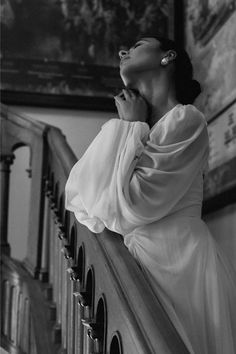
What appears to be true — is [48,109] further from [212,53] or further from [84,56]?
[212,53]

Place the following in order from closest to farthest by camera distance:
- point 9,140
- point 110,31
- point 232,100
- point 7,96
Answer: point 9,140 → point 232,100 → point 7,96 → point 110,31

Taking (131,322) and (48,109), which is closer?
(131,322)

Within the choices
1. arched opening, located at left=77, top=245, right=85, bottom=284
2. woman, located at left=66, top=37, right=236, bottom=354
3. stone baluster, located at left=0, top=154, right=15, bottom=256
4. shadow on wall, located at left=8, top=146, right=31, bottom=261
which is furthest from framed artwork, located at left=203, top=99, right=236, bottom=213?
woman, located at left=66, top=37, right=236, bottom=354

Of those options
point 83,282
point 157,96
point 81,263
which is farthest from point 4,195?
point 157,96

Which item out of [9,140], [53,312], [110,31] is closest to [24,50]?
[110,31]

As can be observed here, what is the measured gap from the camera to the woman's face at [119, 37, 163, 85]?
7.37ft

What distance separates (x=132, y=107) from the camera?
2184 millimetres

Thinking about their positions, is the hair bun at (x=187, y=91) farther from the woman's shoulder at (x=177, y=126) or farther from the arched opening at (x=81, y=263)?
the arched opening at (x=81, y=263)

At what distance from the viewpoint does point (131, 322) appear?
1616 mm

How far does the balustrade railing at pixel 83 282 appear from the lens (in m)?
1.59

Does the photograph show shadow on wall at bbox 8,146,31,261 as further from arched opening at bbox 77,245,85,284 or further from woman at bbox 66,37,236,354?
woman at bbox 66,37,236,354

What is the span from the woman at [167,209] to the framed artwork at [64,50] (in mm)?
3594

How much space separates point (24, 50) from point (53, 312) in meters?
3.23

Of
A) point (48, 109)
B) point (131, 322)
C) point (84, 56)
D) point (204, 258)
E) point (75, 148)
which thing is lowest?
point (131, 322)
